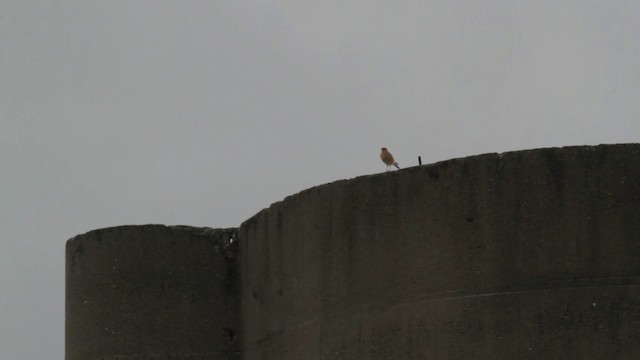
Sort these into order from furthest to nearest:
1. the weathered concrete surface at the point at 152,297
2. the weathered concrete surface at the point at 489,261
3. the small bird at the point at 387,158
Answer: the small bird at the point at 387,158 < the weathered concrete surface at the point at 152,297 < the weathered concrete surface at the point at 489,261

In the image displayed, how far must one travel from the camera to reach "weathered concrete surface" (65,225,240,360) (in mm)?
9039

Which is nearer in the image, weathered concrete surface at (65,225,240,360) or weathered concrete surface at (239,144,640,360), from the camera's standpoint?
weathered concrete surface at (239,144,640,360)

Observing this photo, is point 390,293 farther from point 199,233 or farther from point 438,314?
point 199,233

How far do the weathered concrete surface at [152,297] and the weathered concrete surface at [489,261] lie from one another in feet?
3.47

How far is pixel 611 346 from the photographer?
292 inches

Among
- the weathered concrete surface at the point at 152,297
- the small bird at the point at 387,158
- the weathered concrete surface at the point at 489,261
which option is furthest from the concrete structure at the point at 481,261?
the small bird at the point at 387,158

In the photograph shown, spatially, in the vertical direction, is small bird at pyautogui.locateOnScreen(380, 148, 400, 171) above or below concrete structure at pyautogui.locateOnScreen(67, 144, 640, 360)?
above

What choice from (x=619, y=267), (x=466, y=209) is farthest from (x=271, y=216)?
(x=619, y=267)

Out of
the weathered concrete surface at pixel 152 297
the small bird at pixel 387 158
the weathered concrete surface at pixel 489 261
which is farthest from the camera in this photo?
the small bird at pixel 387 158

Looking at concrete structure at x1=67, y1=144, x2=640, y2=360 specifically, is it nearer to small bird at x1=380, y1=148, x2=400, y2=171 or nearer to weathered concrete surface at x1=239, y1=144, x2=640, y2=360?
weathered concrete surface at x1=239, y1=144, x2=640, y2=360

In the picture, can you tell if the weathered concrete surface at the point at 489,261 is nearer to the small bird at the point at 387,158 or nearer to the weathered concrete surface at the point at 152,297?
the weathered concrete surface at the point at 152,297

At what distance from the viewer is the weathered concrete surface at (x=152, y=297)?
29.7ft

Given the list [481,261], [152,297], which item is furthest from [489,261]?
[152,297]

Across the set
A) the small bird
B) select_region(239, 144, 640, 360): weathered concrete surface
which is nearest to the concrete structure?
select_region(239, 144, 640, 360): weathered concrete surface
